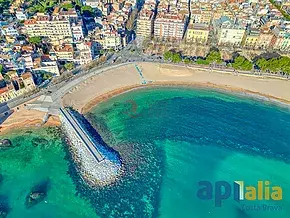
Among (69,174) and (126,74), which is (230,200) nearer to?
(69,174)

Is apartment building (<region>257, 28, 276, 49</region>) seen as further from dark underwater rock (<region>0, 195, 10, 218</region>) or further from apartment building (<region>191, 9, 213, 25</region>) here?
dark underwater rock (<region>0, 195, 10, 218</region>)

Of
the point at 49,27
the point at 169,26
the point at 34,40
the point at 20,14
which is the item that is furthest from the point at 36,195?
the point at 20,14

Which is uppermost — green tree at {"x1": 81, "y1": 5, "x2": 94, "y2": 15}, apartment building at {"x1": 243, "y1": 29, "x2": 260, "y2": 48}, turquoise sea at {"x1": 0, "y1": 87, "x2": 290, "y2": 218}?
green tree at {"x1": 81, "y1": 5, "x2": 94, "y2": 15}

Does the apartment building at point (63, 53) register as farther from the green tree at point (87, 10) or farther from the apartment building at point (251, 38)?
the apartment building at point (251, 38)

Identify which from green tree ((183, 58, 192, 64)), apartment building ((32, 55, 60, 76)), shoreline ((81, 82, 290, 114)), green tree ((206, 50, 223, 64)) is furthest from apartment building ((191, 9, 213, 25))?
apartment building ((32, 55, 60, 76))

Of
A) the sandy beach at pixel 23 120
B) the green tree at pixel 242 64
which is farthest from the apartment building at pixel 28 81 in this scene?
the green tree at pixel 242 64

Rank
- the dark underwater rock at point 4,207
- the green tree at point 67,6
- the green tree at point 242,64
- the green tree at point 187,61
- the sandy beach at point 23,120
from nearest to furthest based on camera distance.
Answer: the dark underwater rock at point 4,207
the sandy beach at point 23,120
the green tree at point 242,64
the green tree at point 187,61
the green tree at point 67,6
